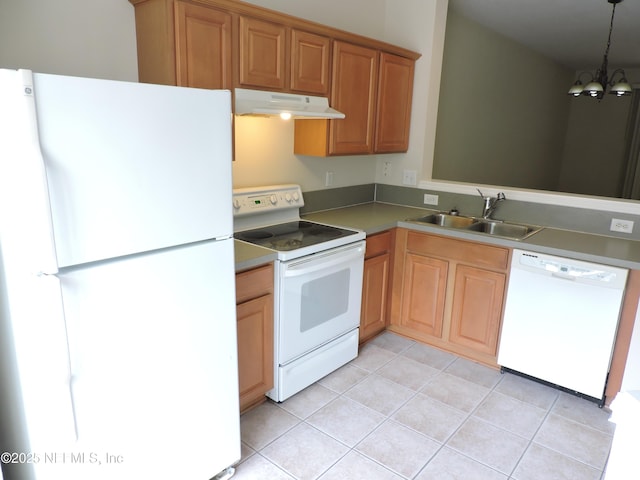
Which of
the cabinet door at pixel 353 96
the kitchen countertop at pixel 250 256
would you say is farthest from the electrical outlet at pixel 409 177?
the kitchen countertop at pixel 250 256

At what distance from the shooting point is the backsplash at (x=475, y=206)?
2.87 m

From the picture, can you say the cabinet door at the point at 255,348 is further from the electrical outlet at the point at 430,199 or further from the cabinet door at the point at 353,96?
the electrical outlet at the point at 430,199

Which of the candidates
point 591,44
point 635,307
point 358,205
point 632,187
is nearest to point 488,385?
point 635,307

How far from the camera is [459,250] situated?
2879mm

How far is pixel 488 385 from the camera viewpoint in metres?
2.73

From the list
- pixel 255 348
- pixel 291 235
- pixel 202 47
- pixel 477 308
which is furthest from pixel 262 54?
pixel 477 308

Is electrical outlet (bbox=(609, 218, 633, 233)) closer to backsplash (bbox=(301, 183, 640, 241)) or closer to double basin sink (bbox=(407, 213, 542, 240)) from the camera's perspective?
backsplash (bbox=(301, 183, 640, 241))

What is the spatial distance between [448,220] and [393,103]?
98 centimetres

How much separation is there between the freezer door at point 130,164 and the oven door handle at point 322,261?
27.3 inches

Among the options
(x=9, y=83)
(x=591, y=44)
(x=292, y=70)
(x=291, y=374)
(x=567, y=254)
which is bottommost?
(x=291, y=374)

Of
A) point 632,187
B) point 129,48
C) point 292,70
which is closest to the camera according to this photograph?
point 129,48

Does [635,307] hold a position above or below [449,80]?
below

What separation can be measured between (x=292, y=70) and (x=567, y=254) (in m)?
1.85

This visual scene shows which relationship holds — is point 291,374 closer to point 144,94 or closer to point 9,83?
point 144,94
